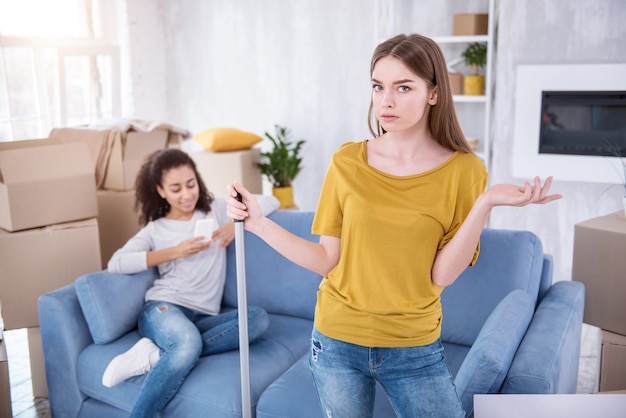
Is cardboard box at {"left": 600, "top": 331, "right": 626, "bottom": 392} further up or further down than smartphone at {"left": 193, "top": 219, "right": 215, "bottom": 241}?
further down

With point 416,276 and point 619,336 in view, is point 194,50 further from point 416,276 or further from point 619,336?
point 416,276

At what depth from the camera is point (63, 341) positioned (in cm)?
235

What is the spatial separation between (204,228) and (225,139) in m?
2.19

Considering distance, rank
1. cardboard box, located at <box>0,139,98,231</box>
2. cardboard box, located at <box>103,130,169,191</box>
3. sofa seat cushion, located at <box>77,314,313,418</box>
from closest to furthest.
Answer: sofa seat cushion, located at <box>77,314,313,418</box> < cardboard box, located at <box>0,139,98,231</box> < cardboard box, located at <box>103,130,169,191</box>

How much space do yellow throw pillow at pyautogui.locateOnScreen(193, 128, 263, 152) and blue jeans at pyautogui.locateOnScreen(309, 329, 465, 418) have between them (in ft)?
10.7

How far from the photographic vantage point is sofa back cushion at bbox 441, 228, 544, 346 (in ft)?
7.32

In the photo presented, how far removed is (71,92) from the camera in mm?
4723

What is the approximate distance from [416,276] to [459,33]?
3281mm

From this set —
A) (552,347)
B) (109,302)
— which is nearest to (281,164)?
(109,302)

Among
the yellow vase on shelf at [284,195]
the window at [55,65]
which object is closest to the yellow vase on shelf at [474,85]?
the yellow vase on shelf at [284,195]

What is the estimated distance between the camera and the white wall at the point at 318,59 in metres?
3.96

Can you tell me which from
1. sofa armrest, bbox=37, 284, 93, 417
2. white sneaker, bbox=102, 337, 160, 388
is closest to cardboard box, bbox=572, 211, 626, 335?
white sneaker, bbox=102, 337, 160, 388

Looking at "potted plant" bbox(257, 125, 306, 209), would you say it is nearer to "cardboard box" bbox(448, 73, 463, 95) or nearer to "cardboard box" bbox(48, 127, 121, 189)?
"cardboard box" bbox(448, 73, 463, 95)

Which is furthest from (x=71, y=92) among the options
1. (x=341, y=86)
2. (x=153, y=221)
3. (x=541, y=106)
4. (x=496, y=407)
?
(x=496, y=407)
